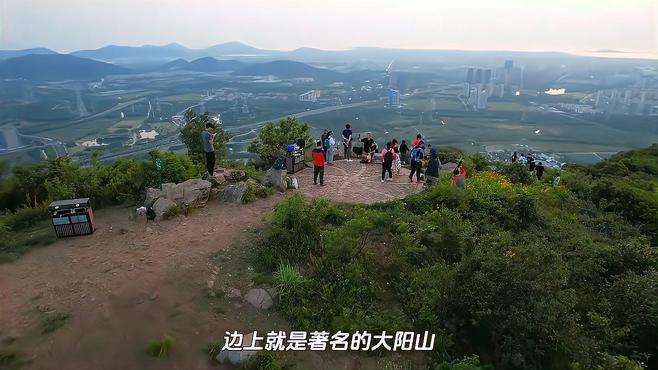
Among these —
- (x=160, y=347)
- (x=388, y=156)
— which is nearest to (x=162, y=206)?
(x=160, y=347)

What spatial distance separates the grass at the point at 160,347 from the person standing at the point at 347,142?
10.5m

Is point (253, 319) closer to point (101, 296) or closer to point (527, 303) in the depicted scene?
point (101, 296)

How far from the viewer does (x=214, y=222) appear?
9391 millimetres

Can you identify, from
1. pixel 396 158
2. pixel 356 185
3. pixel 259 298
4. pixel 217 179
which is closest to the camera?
pixel 259 298

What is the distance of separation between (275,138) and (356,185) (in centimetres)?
408

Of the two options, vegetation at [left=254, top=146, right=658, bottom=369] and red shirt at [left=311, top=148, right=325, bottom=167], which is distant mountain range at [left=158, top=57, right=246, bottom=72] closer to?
red shirt at [left=311, top=148, right=325, bottom=167]

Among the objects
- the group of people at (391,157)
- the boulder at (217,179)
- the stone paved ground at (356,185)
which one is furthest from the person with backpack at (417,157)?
the boulder at (217,179)

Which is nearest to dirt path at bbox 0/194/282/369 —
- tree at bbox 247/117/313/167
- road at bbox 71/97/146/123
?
tree at bbox 247/117/313/167

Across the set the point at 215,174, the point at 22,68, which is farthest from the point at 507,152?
the point at 22,68

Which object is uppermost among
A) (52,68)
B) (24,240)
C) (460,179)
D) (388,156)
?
(52,68)

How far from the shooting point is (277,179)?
11.7 meters

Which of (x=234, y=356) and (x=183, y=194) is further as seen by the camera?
(x=183, y=194)

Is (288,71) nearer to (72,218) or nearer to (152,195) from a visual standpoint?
(152,195)

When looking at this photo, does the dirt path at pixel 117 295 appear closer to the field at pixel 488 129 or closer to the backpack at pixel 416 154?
the backpack at pixel 416 154
